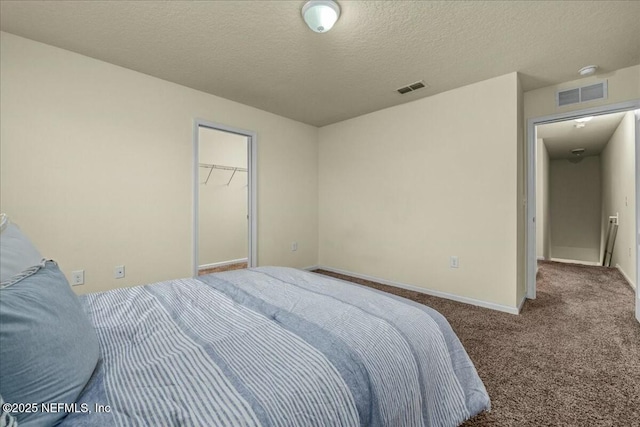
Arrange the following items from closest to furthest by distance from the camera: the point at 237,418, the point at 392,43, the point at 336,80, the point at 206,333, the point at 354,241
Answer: the point at 237,418
the point at 206,333
the point at 392,43
the point at 336,80
the point at 354,241

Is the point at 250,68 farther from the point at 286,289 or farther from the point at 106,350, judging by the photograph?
the point at 106,350

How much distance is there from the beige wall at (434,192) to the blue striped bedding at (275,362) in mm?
2064

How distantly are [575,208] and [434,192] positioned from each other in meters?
6.00

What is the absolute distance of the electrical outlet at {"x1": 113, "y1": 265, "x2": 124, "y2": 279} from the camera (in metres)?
2.68

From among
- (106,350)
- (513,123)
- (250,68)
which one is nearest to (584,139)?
(513,123)

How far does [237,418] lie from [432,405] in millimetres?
824

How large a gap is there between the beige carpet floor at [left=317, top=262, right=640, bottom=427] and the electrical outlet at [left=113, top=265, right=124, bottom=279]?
3.09m

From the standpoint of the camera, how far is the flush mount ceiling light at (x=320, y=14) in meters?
1.82

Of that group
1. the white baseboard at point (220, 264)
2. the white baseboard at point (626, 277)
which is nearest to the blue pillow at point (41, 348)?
the white baseboard at point (220, 264)

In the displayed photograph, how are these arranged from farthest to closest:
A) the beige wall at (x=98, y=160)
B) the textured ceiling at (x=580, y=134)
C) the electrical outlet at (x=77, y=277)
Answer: the textured ceiling at (x=580, y=134), the electrical outlet at (x=77, y=277), the beige wall at (x=98, y=160)

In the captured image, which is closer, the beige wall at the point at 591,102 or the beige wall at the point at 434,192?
the beige wall at the point at 591,102

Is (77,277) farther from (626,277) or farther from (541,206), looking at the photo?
(541,206)

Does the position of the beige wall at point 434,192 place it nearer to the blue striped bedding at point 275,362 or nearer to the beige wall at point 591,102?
the beige wall at point 591,102

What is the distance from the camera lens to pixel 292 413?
2.34ft
